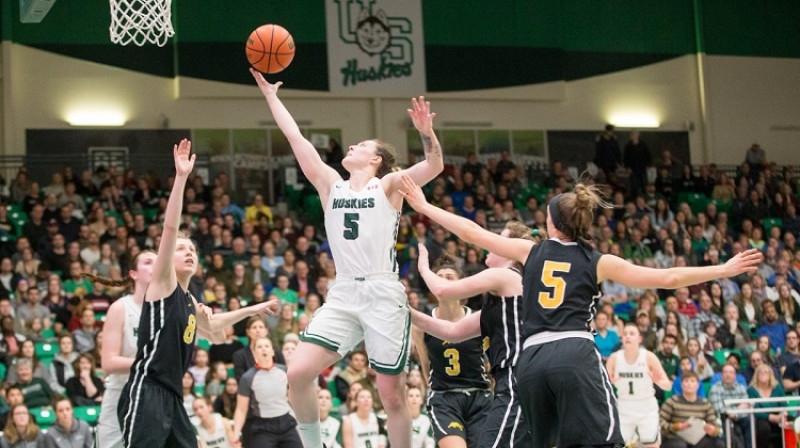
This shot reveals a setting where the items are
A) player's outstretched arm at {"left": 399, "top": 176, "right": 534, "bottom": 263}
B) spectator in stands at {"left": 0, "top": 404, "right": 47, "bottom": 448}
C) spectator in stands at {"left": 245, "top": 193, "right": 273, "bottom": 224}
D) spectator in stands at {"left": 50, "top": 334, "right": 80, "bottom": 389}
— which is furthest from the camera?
spectator in stands at {"left": 245, "top": 193, "right": 273, "bottom": 224}

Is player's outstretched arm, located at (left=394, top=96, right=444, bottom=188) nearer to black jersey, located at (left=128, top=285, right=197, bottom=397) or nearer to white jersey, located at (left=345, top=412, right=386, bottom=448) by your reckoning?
black jersey, located at (left=128, top=285, right=197, bottom=397)

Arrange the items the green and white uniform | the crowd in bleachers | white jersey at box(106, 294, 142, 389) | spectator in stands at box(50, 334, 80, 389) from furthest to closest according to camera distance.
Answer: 1. the crowd in bleachers
2. spectator in stands at box(50, 334, 80, 389)
3. the green and white uniform
4. white jersey at box(106, 294, 142, 389)

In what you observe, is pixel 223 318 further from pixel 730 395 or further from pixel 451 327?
pixel 730 395

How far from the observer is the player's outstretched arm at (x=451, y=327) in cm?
750

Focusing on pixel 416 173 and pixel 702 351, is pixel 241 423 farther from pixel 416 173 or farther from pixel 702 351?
pixel 702 351

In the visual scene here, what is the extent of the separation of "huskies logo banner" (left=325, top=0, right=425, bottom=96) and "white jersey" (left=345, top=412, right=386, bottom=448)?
12.4 meters

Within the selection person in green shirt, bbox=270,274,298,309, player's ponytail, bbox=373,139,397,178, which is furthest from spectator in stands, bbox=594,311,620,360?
player's ponytail, bbox=373,139,397,178

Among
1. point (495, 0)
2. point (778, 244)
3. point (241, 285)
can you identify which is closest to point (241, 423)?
point (241, 285)

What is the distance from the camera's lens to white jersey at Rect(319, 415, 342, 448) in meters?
12.6

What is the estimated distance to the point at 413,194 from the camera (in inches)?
260

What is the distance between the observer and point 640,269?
5887 mm

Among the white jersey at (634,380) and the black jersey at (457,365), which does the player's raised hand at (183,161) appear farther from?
the white jersey at (634,380)

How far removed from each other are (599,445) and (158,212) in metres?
13.7

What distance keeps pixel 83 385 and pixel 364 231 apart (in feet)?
22.7
